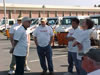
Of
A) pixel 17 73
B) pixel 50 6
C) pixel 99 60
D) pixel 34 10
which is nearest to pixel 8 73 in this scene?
pixel 17 73

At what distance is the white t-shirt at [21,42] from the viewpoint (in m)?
6.20

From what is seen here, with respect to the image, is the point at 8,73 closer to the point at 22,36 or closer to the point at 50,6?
the point at 22,36

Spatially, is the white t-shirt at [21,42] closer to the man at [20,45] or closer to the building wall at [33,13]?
the man at [20,45]

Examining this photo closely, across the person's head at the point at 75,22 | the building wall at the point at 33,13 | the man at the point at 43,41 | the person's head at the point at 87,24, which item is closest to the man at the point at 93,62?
the person's head at the point at 87,24

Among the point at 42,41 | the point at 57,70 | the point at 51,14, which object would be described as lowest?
the point at 57,70

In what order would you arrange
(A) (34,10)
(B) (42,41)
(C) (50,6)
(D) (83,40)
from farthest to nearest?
(C) (50,6) < (A) (34,10) < (B) (42,41) < (D) (83,40)

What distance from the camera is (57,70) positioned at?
29.2 ft

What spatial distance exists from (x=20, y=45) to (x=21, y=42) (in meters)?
0.08

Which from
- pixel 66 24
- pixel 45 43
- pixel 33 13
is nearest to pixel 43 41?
pixel 45 43

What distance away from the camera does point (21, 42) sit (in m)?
6.36

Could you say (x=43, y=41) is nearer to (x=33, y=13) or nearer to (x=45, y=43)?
(x=45, y=43)

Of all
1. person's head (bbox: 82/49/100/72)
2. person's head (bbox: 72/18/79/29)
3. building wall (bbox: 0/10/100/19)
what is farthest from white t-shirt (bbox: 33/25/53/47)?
building wall (bbox: 0/10/100/19)

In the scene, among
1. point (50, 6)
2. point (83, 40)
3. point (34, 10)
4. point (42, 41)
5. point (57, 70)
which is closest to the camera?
point (83, 40)

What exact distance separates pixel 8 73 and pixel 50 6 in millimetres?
70109
